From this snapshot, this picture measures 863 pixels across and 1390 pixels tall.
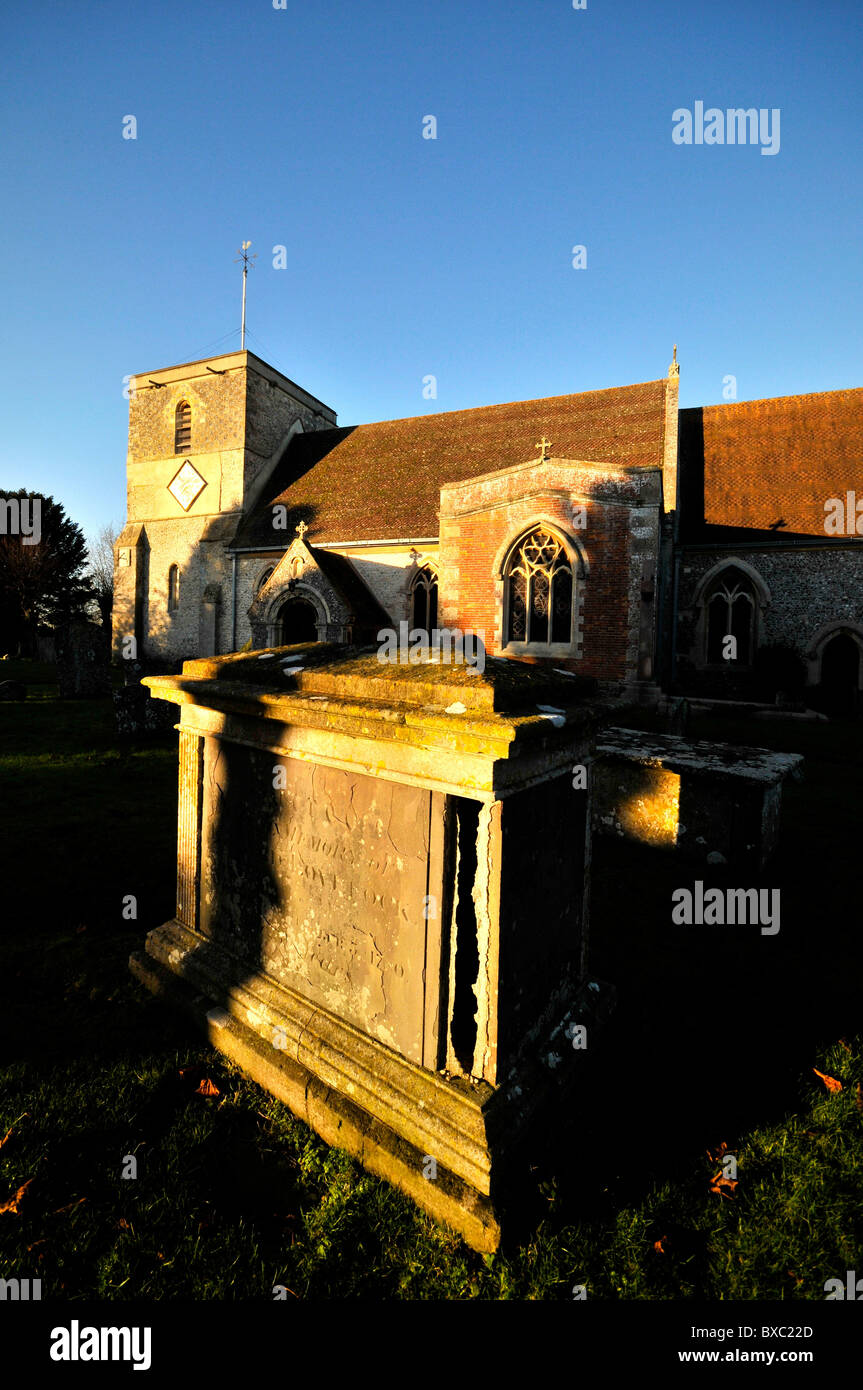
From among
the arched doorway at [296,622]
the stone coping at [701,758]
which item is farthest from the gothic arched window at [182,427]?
the stone coping at [701,758]

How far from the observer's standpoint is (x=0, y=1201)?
199 centimetres

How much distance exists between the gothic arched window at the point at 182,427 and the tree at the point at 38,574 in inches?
506

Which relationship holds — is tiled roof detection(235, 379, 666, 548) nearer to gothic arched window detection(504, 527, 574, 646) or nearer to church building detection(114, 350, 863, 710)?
church building detection(114, 350, 863, 710)

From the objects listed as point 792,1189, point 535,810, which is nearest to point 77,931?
point 535,810

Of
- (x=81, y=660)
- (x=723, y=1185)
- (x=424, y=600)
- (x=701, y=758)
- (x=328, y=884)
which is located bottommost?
(x=723, y=1185)

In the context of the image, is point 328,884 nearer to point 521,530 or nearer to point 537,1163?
point 537,1163

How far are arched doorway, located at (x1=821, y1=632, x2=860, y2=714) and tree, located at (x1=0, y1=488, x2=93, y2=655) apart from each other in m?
33.9

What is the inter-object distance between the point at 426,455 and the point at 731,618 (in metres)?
10.2

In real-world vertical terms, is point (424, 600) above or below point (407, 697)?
above

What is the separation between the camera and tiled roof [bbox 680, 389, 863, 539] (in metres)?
16.2

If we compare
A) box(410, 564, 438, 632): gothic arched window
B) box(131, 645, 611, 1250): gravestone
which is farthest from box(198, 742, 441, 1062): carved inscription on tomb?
box(410, 564, 438, 632): gothic arched window

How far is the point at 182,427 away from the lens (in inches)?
854

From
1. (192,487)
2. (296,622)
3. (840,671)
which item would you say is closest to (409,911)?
(296,622)
